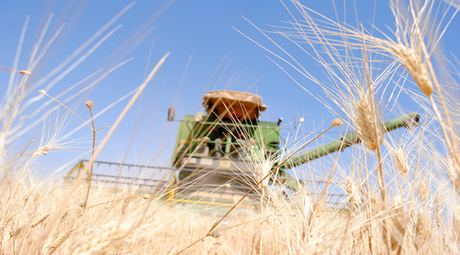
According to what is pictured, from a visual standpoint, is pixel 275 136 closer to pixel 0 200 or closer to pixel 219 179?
pixel 219 179

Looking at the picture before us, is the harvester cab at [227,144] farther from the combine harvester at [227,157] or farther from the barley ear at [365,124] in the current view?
the barley ear at [365,124]

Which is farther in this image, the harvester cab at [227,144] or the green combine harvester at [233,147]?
the harvester cab at [227,144]

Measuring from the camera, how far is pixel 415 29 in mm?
709

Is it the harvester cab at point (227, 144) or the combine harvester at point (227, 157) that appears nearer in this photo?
the combine harvester at point (227, 157)

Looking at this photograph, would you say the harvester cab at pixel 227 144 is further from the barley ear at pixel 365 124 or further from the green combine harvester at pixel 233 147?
the barley ear at pixel 365 124

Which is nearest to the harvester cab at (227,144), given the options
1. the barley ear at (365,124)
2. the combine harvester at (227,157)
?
the combine harvester at (227,157)

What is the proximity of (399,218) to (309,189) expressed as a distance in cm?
45

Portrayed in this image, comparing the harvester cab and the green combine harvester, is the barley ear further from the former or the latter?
the harvester cab

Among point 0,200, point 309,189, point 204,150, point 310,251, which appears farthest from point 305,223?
point 204,150

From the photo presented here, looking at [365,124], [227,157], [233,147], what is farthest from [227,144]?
[365,124]

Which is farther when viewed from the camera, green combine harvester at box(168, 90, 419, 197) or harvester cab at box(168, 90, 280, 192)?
harvester cab at box(168, 90, 280, 192)

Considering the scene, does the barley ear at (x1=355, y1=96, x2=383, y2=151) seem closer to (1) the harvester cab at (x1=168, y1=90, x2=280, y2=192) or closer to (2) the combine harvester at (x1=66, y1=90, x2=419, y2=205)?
(2) the combine harvester at (x1=66, y1=90, x2=419, y2=205)

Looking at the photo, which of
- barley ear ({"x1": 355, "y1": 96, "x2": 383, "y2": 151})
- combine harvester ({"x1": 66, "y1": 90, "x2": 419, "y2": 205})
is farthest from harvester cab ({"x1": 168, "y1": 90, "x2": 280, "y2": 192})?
barley ear ({"x1": 355, "y1": 96, "x2": 383, "y2": 151})

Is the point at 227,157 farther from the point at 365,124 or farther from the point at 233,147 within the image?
the point at 233,147
